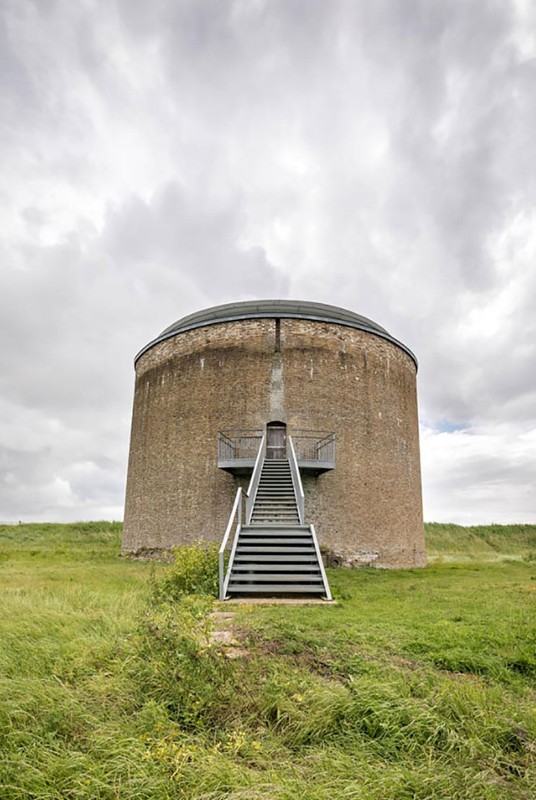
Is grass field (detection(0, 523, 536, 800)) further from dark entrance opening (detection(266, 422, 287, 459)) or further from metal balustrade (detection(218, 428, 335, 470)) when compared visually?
dark entrance opening (detection(266, 422, 287, 459))

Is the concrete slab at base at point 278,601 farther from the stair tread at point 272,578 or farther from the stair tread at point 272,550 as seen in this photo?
the stair tread at point 272,550

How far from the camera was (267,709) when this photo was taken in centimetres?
385

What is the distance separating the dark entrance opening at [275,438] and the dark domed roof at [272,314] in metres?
3.53

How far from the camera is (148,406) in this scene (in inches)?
805

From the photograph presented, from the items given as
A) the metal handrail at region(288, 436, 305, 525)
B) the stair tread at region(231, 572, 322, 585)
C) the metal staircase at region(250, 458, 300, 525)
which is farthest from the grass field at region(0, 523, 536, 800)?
the metal staircase at region(250, 458, 300, 525)

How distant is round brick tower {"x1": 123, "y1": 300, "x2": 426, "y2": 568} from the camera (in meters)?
17.5

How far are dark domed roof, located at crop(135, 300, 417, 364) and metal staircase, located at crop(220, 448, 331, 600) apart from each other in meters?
6.91

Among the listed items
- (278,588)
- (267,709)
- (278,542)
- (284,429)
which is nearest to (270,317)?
(284,429)

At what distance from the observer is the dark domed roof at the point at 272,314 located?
61.4 feet

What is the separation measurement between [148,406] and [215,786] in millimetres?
18023

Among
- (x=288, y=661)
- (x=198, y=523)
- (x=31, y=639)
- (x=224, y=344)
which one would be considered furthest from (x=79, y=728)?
(x=224, y=344)

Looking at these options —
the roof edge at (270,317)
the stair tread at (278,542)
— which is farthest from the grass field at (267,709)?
the roof edge at (270,317)

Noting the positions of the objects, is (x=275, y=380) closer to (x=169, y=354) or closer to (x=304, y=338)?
(x=304, y=338)

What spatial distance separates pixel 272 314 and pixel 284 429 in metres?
3.74
